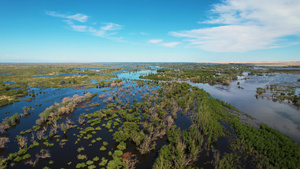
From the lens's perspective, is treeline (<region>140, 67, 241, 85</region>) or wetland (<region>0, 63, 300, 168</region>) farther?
treeline (<region>140, 67, 241, 85</region>)

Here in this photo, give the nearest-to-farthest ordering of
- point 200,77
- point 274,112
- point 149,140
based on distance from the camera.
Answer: point 149,140 < point 274,112 < point 200,77

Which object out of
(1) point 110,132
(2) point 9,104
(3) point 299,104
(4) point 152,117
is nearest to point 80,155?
(1) point 110,132

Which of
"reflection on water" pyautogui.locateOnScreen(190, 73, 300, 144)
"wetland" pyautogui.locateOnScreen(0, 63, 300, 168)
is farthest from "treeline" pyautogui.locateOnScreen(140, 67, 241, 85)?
"wetland" pyautogui.locateOnScreen(0, 63, 300, 168)

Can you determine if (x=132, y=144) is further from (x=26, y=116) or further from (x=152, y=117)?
(x=26, y=116)

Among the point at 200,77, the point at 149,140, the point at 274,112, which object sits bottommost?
the point at 149,140

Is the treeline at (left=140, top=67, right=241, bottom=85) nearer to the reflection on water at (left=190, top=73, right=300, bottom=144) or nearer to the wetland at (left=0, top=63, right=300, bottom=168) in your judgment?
the reflection on water at (left=190, top=73, right=300, bottom=144)

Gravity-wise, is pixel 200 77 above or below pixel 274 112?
above

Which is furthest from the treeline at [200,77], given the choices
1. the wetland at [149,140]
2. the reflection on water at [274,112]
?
the wetland at [149,140]

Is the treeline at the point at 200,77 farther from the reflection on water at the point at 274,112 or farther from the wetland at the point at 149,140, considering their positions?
the wetland at the point at 149,140

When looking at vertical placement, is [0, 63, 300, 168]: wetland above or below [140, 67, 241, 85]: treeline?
below

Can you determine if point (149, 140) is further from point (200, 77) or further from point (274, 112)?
point (200, 77)

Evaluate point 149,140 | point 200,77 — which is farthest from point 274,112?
point 200,77
